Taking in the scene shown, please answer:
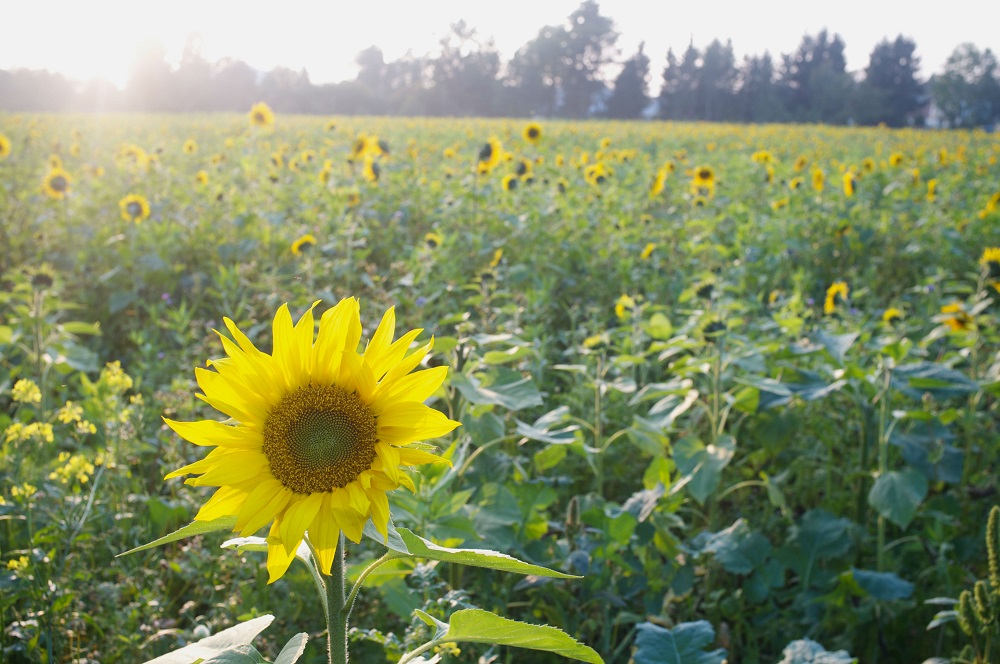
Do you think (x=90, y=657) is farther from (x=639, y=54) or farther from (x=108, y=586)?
(x=639, y=54)

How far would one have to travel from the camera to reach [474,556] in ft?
2.91

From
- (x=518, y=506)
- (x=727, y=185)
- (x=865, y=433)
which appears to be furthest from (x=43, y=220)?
(x=727, y=185)

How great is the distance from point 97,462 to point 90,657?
62 centimetres

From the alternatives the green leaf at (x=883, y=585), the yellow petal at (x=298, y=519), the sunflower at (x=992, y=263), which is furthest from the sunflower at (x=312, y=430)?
the sunflower at (x=992, y=263)

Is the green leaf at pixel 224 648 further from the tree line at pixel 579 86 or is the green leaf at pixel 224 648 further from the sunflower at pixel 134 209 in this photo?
A: the tree line at pixel 579 86

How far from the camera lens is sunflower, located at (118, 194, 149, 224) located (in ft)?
15.4

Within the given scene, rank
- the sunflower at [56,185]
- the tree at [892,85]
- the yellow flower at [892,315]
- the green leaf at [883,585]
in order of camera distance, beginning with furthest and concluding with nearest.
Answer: the tree at [892,85] < the sunflower at [56,185] < the yellow flower at [892,315] < the green leaf at [883,585]

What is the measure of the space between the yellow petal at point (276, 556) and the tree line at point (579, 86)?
4272 centimetres

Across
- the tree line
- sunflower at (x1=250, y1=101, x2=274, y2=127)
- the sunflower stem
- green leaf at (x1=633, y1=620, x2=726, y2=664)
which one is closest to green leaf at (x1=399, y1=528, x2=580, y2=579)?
the sunflower stem

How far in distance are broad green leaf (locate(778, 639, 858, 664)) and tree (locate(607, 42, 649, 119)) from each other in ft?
188

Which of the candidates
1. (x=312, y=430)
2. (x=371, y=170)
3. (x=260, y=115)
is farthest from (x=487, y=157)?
(x=312, y=430)

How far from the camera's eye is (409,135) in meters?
13.7

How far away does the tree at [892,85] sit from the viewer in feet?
164

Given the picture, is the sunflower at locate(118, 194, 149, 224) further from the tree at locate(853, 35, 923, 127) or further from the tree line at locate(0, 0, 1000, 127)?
the tree at locate(853, 35, 923, 127)
